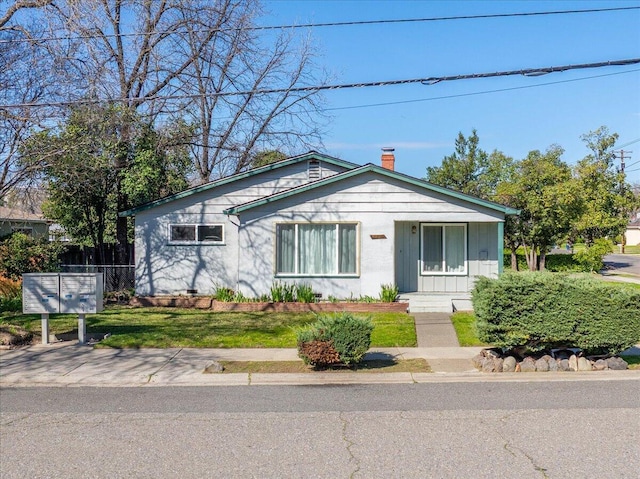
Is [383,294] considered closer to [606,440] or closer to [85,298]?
[85,298]

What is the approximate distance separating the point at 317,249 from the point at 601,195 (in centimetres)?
2966

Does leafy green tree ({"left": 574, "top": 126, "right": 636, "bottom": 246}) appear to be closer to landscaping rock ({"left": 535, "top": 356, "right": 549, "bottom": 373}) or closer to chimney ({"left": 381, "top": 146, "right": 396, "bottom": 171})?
chimney ({"left": 381, "top": 146, "right": 396, "bottom": 171})

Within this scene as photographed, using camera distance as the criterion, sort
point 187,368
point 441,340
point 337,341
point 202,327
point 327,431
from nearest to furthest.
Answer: point 327,431 < point 337,341 < point 187,368 < point 441,340 < point 202,327

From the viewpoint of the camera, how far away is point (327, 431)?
7117 mm

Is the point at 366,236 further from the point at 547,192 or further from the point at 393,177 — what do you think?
the point at 547,192

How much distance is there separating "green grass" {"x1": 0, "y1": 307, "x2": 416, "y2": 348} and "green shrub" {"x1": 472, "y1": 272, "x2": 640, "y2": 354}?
8.89 feet

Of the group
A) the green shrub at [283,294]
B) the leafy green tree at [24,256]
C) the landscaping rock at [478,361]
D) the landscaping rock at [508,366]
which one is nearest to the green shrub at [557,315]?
the landscaping rock at [508,366]

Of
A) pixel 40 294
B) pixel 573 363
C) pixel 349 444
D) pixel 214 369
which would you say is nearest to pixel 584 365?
pixel 573 363

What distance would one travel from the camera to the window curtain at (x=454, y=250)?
64.2 feet

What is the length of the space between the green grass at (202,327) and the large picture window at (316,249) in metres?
1.95

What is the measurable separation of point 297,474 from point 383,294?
1226 cm

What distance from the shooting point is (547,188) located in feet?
96.8

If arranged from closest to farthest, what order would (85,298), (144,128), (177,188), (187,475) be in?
(187,475)
(85,298)
(144,128)
(177,188)

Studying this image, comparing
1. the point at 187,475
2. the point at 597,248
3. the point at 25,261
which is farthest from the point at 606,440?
the point at 597,248
